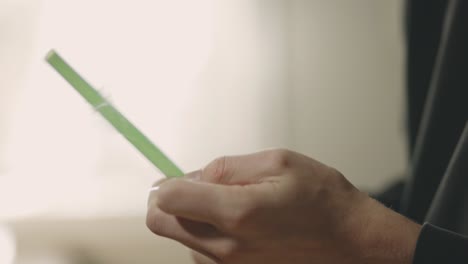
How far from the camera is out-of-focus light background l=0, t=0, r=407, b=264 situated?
749 mm

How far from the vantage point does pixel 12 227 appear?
71 centimetres

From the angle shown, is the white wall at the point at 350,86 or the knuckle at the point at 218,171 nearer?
the knuckle at the point at 218,171

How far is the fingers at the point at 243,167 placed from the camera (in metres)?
0.36

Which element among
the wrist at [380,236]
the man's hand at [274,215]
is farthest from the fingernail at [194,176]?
the wrist at [380,236]

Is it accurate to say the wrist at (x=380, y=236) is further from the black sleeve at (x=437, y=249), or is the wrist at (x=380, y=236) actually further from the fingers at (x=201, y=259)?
the fingers at (x=201, y=259)

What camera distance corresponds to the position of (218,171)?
368 mm

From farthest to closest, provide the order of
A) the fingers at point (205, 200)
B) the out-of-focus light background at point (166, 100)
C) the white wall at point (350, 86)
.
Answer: the white wall at point (350, 86) → the out-of-focus light background at point (166, 100) → the fingers at point (205, 200)

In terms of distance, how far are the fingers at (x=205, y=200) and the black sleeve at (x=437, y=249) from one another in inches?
6.3

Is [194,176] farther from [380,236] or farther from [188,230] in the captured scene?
[380,236]

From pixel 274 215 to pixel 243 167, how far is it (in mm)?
44

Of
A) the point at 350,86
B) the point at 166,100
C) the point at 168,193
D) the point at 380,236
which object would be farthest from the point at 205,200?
the point at 350,86

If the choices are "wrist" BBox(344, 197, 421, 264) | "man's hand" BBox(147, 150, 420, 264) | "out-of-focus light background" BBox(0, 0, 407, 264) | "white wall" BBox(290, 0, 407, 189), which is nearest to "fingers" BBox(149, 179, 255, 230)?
"man's hand" BBox(147, 150, 420, 264)

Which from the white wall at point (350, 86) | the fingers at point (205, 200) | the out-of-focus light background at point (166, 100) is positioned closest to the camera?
the fingers at point (205, 200)

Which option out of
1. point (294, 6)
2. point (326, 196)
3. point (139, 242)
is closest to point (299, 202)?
point (326, 196)
